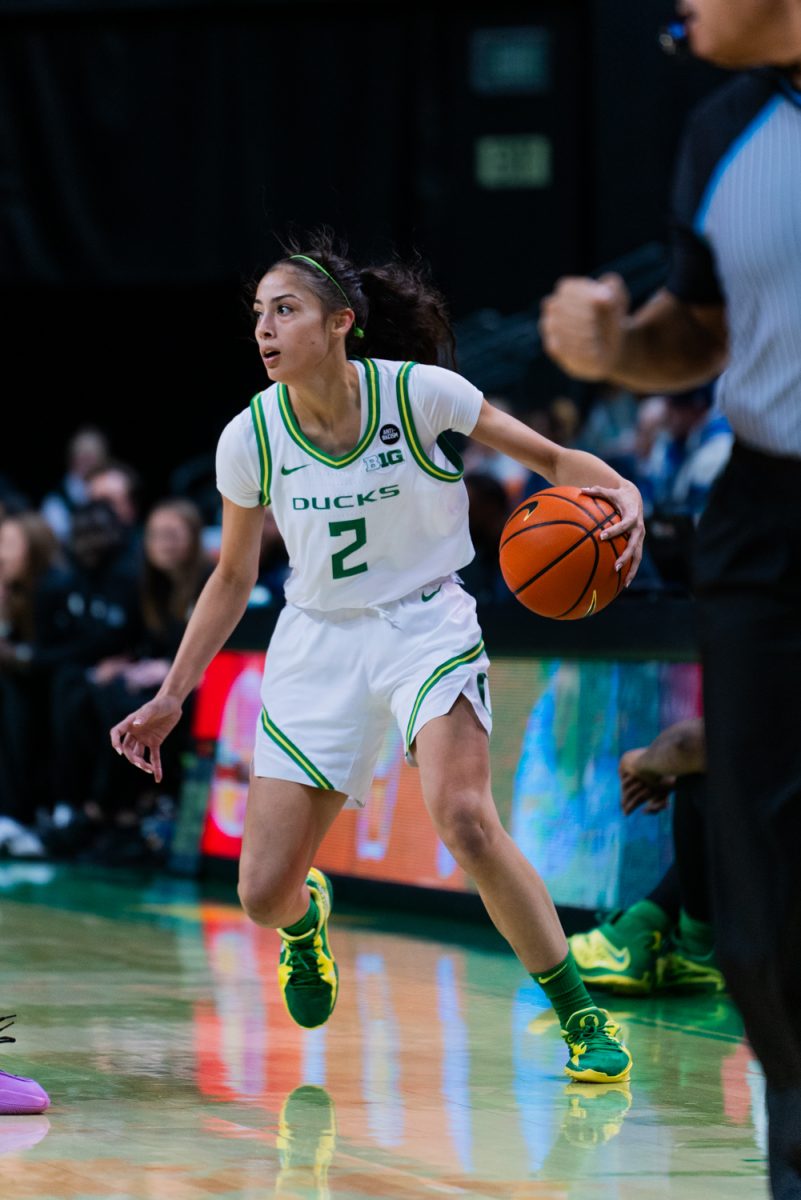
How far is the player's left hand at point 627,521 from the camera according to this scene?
14.4 ft

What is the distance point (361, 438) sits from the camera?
4.94 metres

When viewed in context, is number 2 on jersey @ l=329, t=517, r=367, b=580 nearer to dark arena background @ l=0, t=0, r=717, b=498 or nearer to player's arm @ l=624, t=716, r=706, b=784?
player's arm @ l=624, t=716, r=706, b=784

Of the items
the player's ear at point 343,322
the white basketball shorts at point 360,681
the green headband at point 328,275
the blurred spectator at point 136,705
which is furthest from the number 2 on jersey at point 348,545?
the blurred spectator at point 136,705

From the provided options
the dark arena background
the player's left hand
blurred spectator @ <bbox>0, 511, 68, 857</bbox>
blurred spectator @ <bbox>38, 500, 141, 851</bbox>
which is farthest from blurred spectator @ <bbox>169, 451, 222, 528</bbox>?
the player's left hand

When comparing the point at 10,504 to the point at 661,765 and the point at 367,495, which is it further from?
the point at 367,495

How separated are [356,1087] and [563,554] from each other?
1.46 m

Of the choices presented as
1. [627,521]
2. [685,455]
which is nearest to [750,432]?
[627,521]

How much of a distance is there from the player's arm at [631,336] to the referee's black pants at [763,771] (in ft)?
0.54

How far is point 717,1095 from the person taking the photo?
4.80m

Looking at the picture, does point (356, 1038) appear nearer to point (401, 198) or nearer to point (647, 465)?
point (647, 465)

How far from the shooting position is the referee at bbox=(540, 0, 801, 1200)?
9.69ft

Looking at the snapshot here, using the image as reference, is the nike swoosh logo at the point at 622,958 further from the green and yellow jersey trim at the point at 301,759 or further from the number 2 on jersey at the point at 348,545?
the number 2 on jersey at the point at 348,545

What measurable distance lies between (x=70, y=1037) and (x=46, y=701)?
6044 mm

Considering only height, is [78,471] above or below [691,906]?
below
